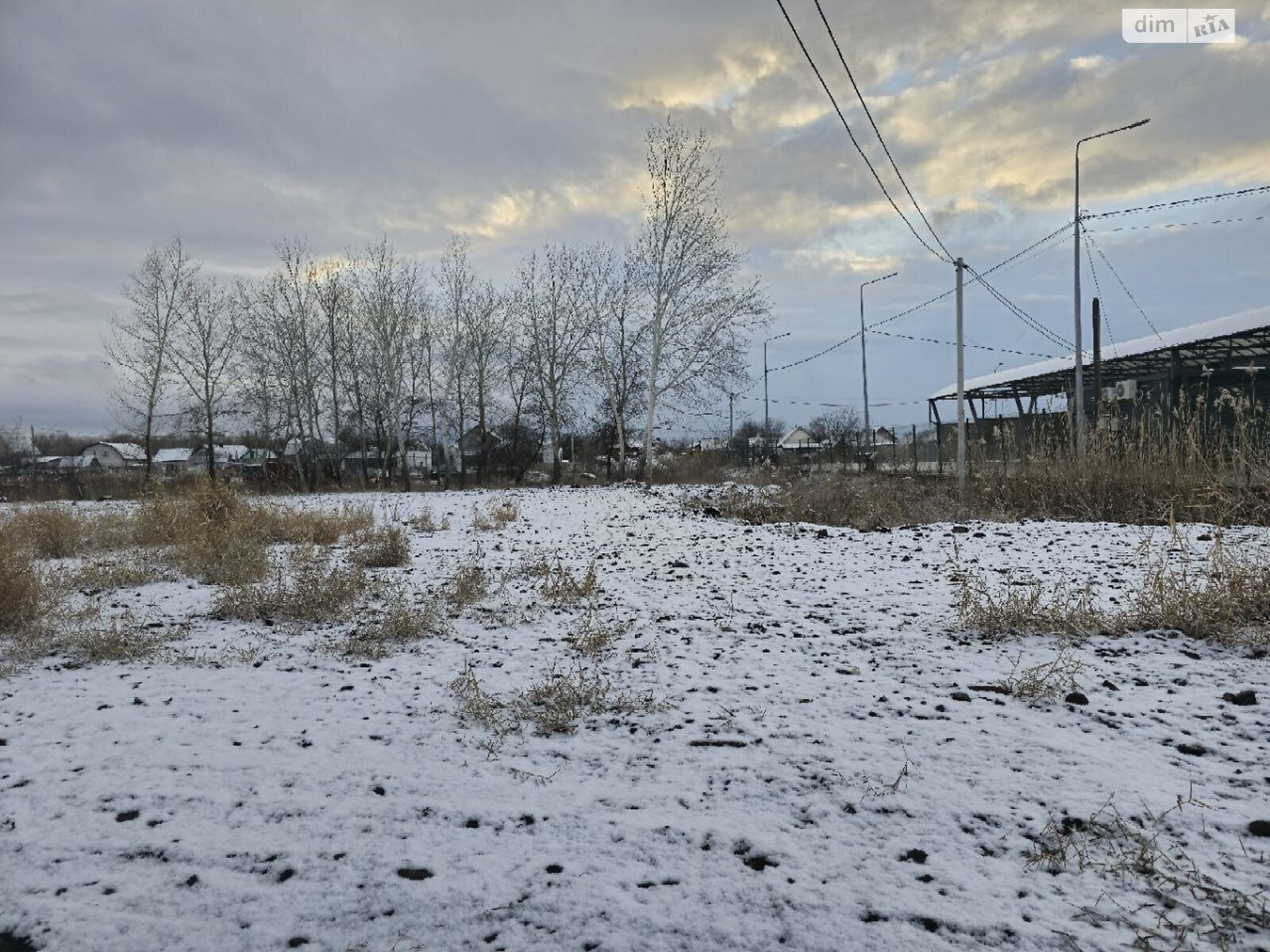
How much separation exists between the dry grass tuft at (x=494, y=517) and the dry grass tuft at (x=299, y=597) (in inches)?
161

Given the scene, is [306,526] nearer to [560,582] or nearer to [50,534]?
[50,534]

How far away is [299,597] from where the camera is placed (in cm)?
478

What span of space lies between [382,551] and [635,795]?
5477mm

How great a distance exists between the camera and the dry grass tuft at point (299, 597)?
186 inches

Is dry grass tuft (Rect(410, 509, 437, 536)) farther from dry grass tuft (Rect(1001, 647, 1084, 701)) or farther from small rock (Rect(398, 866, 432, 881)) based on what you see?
dry grass tuft (Rect(1001, 647, 1084, 701))

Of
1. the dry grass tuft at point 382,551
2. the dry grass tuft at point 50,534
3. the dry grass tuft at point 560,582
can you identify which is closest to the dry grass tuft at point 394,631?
the dry grass tuft at point 560,582

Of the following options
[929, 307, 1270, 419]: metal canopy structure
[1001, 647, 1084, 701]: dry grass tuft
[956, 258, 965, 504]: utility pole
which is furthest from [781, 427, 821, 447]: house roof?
[1001, 647, 1084, 701]: dry grass tuft

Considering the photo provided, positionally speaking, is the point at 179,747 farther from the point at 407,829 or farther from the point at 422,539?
the point at 422,539

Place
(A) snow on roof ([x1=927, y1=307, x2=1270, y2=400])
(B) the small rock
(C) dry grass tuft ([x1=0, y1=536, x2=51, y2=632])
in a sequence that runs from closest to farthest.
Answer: (B) the small rock < (C) dry grass tuft ([x1=0, y1=536, x2=51, y2=632]) < (A) snow on roof ([x1=927, y1=307, x2=1270, y2=400])

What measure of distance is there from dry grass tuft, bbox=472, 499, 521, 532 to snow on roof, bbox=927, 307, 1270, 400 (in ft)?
56.8

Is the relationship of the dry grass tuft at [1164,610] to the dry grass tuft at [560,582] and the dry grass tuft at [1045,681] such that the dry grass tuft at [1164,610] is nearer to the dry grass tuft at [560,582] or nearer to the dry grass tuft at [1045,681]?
the dry grass tuft at [1045,681]

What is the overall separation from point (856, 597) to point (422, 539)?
19.5ft

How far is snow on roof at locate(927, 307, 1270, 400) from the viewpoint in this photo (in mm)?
16438

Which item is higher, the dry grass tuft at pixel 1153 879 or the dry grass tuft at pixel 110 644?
the dry grass tuft at pixel 110 644
